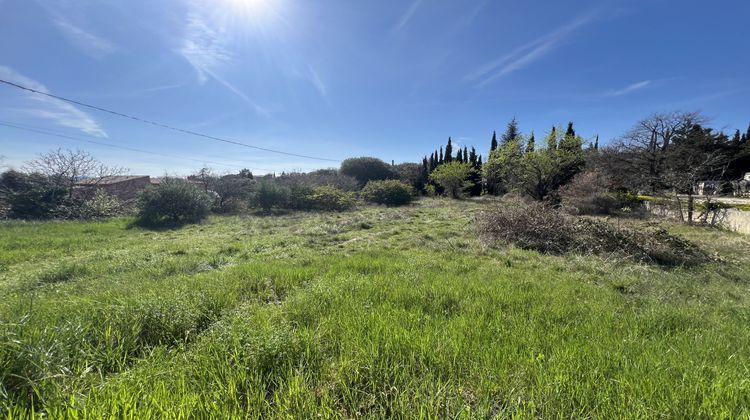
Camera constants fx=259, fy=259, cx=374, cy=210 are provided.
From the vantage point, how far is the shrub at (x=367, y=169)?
37.3 meters

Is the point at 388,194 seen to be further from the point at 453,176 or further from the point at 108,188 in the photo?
the point at 108,188

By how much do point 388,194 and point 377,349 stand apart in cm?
2323

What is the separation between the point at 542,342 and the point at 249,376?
2.38 meters

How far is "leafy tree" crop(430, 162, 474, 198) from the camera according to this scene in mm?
27203

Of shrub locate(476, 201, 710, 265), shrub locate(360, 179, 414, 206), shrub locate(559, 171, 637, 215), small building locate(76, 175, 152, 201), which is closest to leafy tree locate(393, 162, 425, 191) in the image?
shrub locate(360, 179, 414, 206)

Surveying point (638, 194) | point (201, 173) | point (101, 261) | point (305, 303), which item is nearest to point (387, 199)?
point (201, 173)

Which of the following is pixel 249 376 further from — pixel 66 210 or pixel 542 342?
pixel 66 210

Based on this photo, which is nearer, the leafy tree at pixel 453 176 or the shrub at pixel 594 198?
the shrub at pixel 594 198

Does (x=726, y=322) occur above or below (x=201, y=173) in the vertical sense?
below

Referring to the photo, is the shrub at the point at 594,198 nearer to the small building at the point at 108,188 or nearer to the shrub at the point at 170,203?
the shrub at the point at 170,203

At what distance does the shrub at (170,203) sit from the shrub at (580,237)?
16.9 metres

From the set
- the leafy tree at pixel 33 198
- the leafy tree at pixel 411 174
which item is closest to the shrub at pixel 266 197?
the leafy tree at pixel 33 198

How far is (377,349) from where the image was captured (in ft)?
6.84

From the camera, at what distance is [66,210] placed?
15289 millimetres
